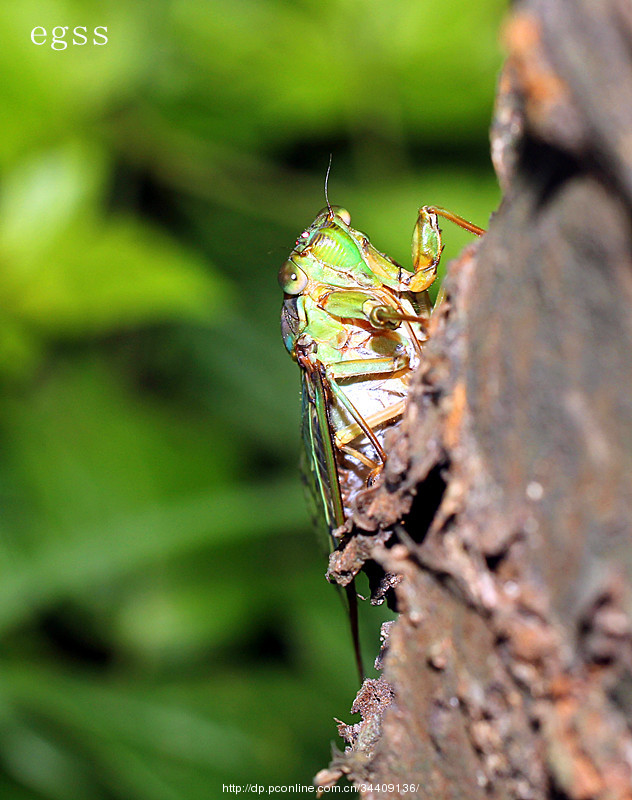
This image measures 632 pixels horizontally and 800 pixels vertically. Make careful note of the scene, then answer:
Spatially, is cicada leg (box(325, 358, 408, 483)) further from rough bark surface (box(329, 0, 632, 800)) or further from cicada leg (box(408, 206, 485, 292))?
rough bark surface (box(329, 0, 632, 800))

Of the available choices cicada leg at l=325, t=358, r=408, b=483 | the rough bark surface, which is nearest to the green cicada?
cicada leg at l=325, t=358, r=408, b=483

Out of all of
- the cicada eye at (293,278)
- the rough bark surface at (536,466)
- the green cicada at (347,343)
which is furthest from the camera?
the cicada eye at (293,278)

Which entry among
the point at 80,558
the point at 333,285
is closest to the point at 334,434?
the point at 333,285

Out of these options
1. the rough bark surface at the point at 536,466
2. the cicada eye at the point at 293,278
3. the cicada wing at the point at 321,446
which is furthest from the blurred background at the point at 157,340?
the rough bark surface at the point at 536,466

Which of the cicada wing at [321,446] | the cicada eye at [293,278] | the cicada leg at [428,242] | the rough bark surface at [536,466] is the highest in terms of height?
the cicada eye at [293,278]

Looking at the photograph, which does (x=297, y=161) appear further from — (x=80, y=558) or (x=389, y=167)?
(x=80, y=558)

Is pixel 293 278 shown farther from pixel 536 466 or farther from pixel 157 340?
pixel 157 340

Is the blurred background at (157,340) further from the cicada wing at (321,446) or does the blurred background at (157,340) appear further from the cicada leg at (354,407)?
the cicada leg at (354,407)
